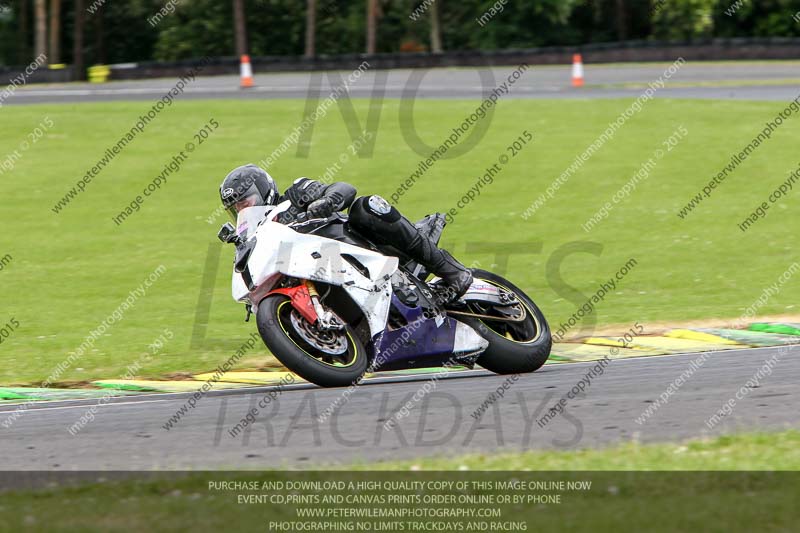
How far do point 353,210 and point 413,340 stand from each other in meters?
0.97

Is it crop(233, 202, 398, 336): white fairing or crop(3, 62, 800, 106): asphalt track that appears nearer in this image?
crop(233, 202, 398, 336): white fairing

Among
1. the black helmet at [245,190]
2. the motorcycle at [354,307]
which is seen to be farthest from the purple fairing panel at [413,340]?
the black helmet at [245,190]

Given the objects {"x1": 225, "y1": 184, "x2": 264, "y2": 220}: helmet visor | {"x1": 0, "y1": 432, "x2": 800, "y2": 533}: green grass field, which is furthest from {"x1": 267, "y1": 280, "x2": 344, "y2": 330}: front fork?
{"x1": 0, "y1": 432, "x2": 800, "y2": 533}: green grass field

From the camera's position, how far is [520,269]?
46.3ft

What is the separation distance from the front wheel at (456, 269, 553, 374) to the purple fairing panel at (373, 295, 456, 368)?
23 cm

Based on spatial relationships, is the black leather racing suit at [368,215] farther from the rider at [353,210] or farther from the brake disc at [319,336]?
the brake disc at [319,336]

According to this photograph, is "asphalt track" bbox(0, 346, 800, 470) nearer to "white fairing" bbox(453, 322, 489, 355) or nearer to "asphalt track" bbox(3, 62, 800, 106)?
"white fairing" bbox(453, 322, 489, 355)

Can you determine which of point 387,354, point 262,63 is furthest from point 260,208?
point 262,63

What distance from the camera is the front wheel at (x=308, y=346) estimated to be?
7234 mm

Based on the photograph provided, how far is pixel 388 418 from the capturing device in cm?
679

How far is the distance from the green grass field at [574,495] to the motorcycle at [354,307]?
187 cm

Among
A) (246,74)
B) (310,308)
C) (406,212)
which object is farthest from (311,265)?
(246,74)

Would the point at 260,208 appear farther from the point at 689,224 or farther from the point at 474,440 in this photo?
the point at 689,224

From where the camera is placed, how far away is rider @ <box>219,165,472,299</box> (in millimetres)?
7770
